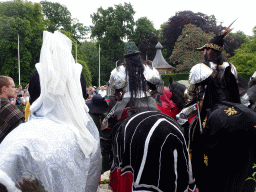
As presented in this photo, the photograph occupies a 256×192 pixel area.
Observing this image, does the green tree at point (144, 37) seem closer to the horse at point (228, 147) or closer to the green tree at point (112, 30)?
the green tree at point (112, 30)

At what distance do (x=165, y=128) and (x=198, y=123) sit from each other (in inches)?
58.9

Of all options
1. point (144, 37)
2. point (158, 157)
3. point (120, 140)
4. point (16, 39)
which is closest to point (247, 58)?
point (144, 37)

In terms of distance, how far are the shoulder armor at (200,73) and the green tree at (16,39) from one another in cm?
2932

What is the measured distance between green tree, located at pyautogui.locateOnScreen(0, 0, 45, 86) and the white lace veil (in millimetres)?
29894

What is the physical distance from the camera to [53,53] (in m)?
2.86

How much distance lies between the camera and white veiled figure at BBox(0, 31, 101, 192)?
2.18 metres

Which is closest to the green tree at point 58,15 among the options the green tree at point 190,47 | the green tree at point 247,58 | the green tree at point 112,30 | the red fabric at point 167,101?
the green tree at point 112,30

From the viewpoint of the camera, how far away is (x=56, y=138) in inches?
95.5

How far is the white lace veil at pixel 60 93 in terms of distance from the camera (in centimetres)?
276

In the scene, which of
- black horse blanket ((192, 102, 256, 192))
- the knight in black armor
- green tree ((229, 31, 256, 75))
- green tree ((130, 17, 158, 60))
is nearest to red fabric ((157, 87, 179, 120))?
the knight in black armor

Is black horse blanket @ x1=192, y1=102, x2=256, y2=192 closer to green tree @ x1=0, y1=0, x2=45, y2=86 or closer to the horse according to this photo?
the horse

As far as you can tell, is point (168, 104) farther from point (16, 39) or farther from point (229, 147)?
point (16, 39)

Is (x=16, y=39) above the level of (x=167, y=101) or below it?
above

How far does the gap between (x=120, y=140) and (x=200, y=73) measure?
1707 millimetres
